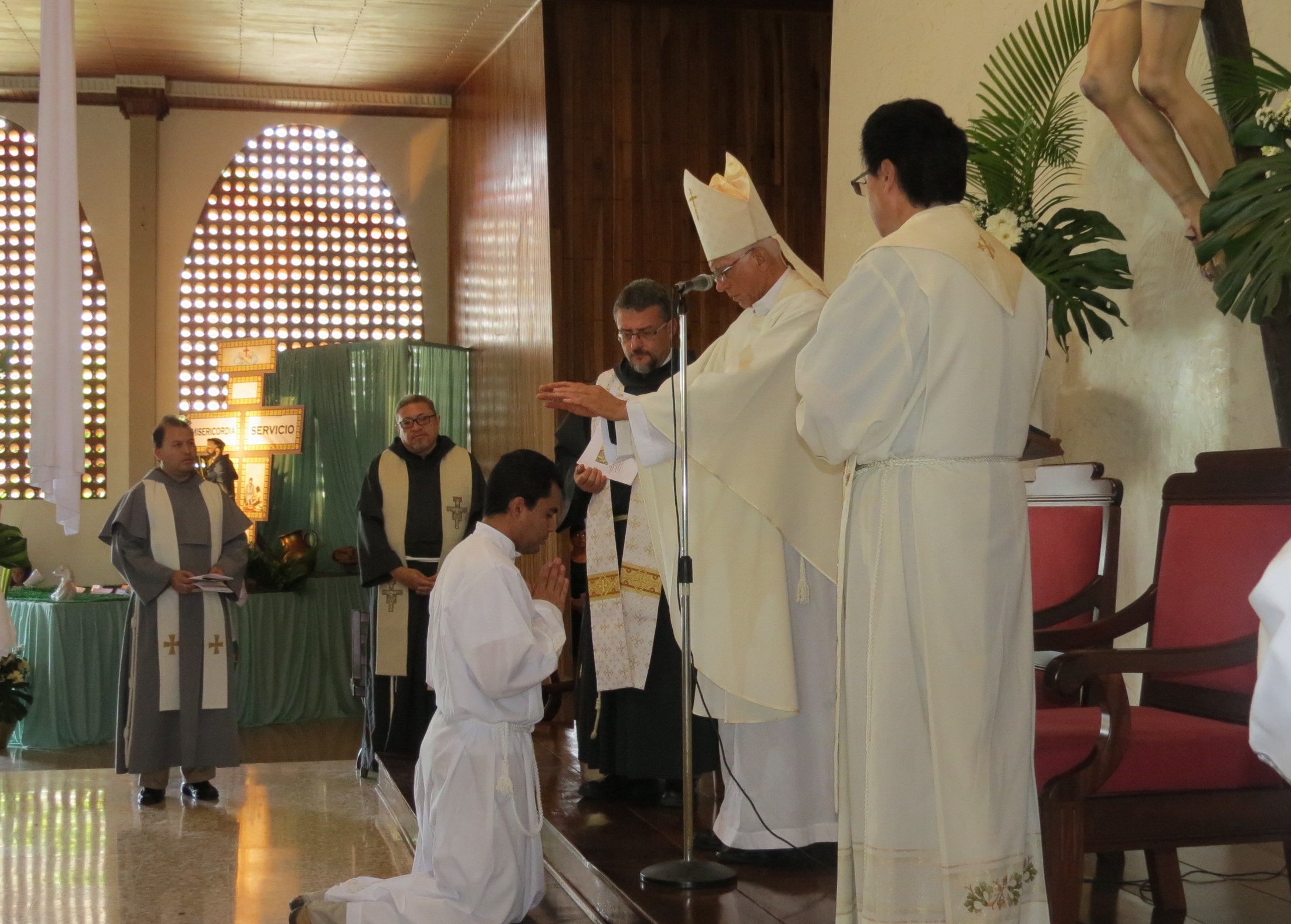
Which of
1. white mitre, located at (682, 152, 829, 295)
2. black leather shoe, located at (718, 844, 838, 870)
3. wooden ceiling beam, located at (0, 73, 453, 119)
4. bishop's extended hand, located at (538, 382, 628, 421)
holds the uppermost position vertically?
wooden ceiling beam, located at (0, 73, 453, 119)

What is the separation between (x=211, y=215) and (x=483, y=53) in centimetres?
308

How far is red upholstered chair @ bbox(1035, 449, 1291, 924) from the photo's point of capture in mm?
2652

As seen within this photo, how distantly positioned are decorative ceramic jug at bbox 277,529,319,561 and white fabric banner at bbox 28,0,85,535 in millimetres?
5256

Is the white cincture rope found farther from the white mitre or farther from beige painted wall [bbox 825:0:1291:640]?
beige painted wall [bbox 825:0:1291:640]

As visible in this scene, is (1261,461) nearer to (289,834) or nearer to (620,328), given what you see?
(620,328)

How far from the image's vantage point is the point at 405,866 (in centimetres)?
493

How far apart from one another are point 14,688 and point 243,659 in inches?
58.6

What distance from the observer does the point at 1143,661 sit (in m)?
2.65

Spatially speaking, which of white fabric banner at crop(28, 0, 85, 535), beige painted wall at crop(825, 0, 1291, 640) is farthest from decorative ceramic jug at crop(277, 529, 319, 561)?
beige painted wall at crop(825, 0, 1291, 640)

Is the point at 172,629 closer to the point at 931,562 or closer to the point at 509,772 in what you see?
the point at 509,772

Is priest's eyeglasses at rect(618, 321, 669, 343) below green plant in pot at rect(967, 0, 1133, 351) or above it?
below

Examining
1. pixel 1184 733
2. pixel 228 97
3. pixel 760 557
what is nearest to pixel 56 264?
pixel 760 557

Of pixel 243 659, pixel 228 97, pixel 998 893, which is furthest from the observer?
pixel 228 97

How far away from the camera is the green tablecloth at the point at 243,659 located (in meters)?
8.34
